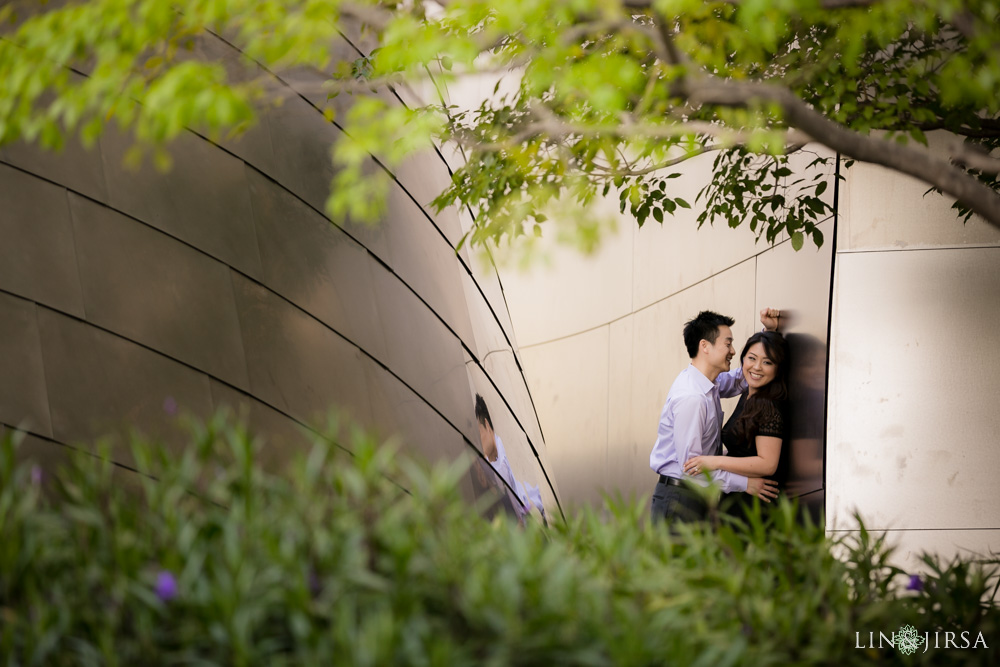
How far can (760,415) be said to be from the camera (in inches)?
282

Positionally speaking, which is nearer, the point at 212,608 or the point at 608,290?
the point at 212,608

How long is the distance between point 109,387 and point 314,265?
1677 millimetres

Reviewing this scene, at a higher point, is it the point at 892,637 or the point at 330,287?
the point at 330,287

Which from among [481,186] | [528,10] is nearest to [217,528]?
[528,10]

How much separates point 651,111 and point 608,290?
24.7 feet

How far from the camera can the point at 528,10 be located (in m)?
2.78

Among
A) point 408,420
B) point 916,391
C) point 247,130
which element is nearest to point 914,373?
point 916,391

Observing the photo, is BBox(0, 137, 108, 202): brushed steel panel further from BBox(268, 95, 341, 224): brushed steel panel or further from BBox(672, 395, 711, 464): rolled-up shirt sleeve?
BBox(672, 395, 711, 464): rolled-up shirt sleeve

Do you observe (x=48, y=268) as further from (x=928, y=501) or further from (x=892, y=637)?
(x=928, y=501)

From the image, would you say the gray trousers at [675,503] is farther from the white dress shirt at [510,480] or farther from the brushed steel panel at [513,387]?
the brushed steel panel at [513,387]

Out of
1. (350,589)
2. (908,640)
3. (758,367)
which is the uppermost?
(758,367)

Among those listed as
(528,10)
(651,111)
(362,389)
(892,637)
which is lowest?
(892,637)

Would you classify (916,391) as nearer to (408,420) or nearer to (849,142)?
(408,420)

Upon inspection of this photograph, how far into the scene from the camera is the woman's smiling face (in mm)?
7305
